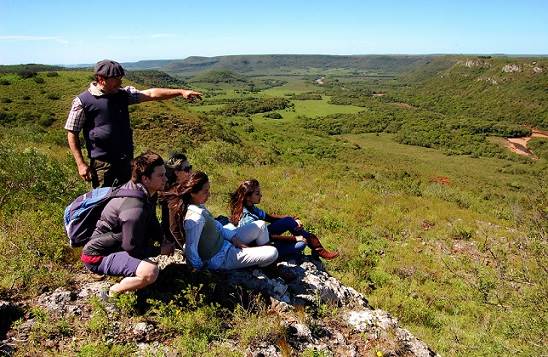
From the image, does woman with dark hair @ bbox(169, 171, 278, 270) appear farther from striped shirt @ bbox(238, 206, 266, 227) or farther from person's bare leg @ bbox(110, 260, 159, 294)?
person's bare leg @ bbox(110, 260, 159, 294)

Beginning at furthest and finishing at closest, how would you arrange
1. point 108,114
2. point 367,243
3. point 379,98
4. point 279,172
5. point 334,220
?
point 379,98, point 279,172, point 334,220, point 367,243, point 108,114

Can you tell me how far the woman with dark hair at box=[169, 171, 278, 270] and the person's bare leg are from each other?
0.63 metres

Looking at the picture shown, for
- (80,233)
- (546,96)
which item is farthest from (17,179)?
(546,96)

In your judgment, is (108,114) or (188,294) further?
(108,114)

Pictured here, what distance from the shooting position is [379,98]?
161250 mm

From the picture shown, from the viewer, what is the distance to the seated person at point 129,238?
3.69 meters

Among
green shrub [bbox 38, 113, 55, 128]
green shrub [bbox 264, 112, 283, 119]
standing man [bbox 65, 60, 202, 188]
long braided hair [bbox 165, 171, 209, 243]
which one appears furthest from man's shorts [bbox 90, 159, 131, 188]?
green shrub [bbox 264, 112, 283, 119]

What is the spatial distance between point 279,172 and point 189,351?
12.7 meters

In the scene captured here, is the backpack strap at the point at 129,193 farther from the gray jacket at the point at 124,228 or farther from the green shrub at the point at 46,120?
the green shrub at the point at 46,120

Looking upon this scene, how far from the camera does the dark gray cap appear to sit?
4.30m

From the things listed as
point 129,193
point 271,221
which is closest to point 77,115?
point 129,193

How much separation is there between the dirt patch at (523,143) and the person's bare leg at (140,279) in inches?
3406

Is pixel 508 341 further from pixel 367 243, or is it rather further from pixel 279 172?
pixel 279 172

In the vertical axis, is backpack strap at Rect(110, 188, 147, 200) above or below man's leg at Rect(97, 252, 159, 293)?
above
